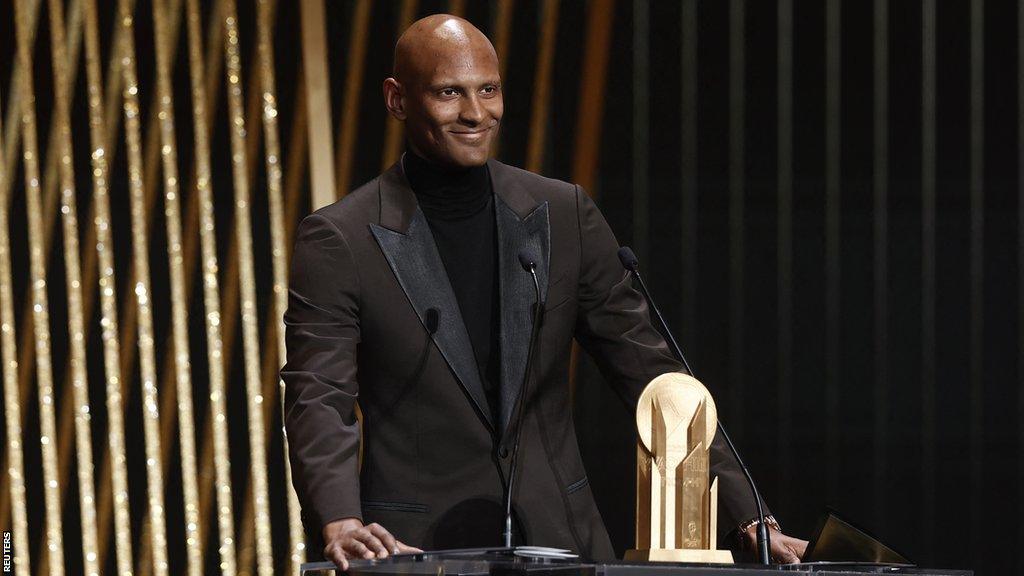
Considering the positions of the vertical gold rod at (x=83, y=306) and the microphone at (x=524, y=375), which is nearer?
the microphone at (x=524, y=375)

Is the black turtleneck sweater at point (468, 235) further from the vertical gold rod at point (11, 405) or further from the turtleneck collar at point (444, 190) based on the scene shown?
the vertical gold rod at point (11, 405)

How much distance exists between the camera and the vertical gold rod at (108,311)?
3230 millimetres

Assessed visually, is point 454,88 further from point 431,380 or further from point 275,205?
point 275,205

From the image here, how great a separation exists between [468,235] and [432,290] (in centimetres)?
11

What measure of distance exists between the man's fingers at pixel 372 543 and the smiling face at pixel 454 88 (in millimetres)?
506

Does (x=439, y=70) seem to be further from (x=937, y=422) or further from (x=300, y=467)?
(x=937, y=422)

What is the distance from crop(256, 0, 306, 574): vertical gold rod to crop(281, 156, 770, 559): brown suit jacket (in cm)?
135

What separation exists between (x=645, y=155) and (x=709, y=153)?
0.43 feet

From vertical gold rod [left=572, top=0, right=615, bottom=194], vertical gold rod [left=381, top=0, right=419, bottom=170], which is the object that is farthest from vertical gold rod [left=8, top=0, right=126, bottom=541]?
vertical gold rod [left=572, top=0, right=615, bottom=194]

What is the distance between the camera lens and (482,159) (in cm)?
190

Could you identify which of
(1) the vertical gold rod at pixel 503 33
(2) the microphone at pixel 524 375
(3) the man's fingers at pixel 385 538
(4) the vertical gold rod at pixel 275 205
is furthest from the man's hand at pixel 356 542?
(1) the vertical gold rod at pixel 503 33

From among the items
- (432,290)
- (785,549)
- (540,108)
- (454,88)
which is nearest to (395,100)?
(454,88)

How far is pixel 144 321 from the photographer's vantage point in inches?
128

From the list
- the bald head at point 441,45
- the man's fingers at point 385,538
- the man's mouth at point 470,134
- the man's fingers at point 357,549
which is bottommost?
the man's fingers at point 357,549
